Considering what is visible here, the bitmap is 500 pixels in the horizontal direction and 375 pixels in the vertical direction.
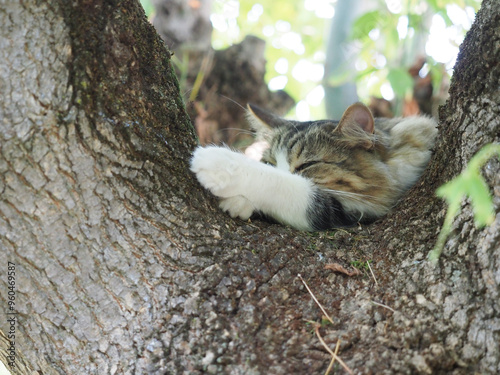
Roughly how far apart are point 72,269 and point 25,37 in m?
0.69

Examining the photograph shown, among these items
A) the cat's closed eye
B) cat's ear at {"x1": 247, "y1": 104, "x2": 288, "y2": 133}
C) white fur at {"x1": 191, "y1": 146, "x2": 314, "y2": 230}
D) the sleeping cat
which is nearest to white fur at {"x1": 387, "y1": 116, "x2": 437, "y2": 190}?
the sleeping cat

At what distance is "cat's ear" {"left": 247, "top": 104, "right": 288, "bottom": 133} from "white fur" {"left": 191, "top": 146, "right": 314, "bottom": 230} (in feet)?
2.21

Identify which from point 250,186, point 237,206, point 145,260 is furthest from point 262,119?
point 145,260

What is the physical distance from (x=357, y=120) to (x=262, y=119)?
2.20 ft

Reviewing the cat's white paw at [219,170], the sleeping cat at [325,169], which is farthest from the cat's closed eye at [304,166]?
the cat's white paw at [219,170]

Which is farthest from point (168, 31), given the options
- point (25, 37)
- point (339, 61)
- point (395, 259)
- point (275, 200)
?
point (395, 259)

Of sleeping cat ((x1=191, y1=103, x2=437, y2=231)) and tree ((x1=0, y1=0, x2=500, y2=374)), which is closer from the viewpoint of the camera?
tree ((x1=0, y1=0, x2=500, y2=374))

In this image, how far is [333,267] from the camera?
1639mm

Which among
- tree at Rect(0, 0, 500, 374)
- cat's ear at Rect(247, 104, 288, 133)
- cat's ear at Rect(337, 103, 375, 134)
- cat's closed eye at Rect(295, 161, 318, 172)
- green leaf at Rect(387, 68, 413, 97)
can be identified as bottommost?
tree at Rect(0, 0, 500, 374)

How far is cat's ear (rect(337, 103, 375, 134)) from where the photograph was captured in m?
2.25

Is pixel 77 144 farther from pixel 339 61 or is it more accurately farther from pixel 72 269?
pixel 339 61

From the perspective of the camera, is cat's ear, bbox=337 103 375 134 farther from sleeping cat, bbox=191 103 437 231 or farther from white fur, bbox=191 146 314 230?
white fur, bbox=191 146 314 230

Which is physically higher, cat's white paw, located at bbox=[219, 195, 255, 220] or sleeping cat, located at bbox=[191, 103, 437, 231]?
sleeping cat, located at bbox=[191, 103, 437, 231]

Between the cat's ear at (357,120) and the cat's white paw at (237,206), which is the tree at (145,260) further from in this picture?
the cat's ear at (357,120)
